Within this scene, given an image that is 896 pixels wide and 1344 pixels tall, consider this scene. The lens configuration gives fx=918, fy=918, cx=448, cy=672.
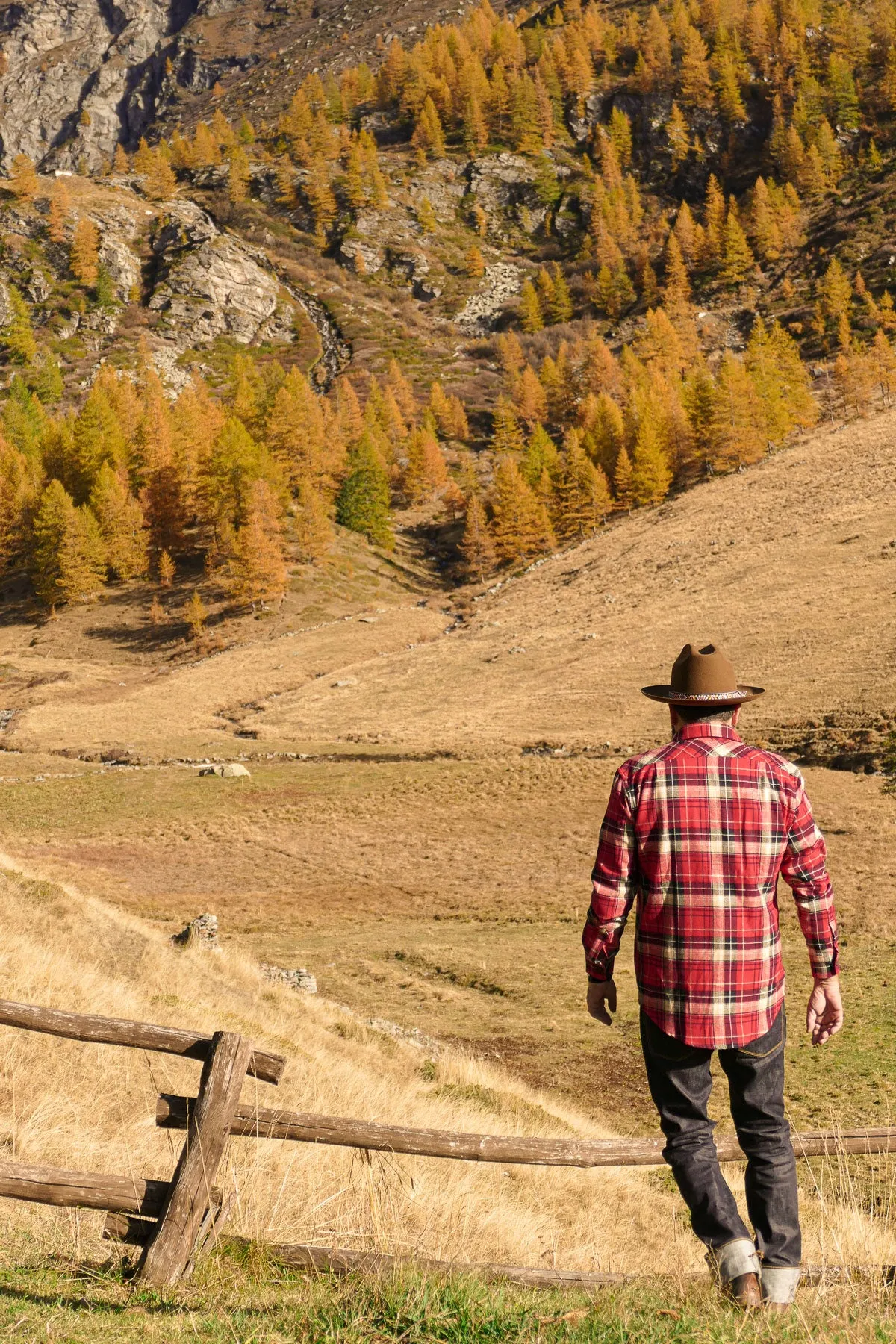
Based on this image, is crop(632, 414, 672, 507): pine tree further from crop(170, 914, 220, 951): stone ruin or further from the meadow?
crop(170, 914, 220, 951): stone ruin

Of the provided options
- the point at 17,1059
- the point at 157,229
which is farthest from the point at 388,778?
the point at 157,229

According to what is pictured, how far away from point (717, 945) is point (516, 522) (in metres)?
89.8

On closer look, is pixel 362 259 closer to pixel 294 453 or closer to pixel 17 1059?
pixel 294 453

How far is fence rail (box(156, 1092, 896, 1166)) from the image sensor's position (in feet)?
17.4

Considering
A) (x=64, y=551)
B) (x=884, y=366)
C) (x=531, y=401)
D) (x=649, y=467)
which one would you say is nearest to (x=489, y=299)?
(x=531, y=401)

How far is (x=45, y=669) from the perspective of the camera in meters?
71.8

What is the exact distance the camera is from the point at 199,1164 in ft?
16.6

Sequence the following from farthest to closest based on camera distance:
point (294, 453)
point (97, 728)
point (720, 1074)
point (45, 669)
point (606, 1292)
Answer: point (294, 453) < point (45, 669) < point (97, 728) < point (720, 1074) < point (606, 1292)

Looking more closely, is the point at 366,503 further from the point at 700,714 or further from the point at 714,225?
the point at 714,225

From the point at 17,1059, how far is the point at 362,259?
210211 mm

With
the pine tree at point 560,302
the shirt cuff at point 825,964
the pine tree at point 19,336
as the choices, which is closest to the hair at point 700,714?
the shirt cuff at point 825,964

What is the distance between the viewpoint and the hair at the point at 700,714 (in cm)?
466

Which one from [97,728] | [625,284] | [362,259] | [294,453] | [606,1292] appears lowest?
[97,728]

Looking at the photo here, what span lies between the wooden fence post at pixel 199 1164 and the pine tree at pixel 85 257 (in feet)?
634
